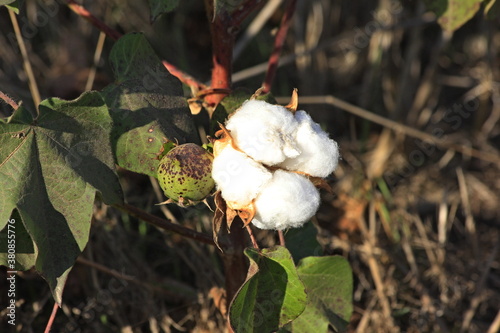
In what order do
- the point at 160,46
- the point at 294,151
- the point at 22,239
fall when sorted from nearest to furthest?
the point at 294,151 → the point at 22,239 → the point at 160,46

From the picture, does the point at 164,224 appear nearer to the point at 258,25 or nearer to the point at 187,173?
the point at 187,173

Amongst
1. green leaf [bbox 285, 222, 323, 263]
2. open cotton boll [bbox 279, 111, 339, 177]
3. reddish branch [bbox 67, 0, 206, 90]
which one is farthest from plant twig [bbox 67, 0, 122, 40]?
green leaf [bbox 285, 222, 323, 263]

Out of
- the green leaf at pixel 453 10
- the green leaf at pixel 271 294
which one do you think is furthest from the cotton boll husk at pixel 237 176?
the green leaf at pixel 453 10

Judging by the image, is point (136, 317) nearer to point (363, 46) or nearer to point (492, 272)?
point (492, 272)

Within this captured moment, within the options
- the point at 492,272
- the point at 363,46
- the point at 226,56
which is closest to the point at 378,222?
the point at 492,272

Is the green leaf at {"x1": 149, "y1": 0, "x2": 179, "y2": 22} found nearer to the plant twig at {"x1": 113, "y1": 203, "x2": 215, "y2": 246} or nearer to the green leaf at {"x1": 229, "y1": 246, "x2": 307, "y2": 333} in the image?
the plant twig at {"x1": 113, "y1": 203, "x2": 215, "y2": 246}

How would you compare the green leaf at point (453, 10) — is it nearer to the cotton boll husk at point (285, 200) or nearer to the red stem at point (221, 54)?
the red stem at point (221, 54)
